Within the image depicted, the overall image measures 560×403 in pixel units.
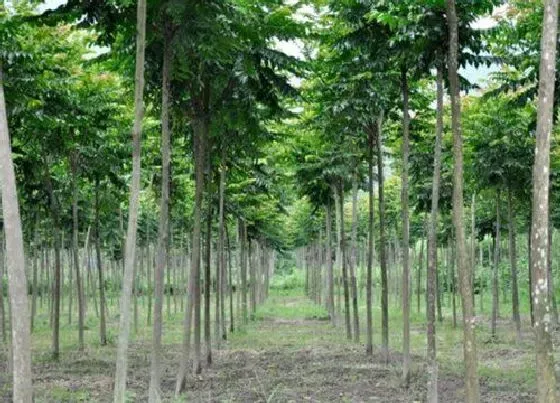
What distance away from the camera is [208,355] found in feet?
52.8

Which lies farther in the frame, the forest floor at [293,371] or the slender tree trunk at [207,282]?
the slender tree trunk at [207,282]

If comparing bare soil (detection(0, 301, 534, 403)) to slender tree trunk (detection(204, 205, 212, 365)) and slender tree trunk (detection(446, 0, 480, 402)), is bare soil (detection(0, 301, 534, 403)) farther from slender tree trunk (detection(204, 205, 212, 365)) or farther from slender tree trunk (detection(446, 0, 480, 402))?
slender tree trunk (detection(446, 0, 480, 402))

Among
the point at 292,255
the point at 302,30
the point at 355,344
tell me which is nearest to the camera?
the point at 302,30

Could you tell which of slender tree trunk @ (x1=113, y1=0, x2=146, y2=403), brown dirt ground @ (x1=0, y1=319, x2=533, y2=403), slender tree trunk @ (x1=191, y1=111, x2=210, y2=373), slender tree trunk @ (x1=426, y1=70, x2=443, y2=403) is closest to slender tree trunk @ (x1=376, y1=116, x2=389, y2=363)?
brown dirt ground @ (x1=0, y1=319, x2=533, y2=403)

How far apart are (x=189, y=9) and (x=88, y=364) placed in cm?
1056

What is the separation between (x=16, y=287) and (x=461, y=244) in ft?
18.1

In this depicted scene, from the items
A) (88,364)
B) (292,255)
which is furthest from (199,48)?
(292,255)

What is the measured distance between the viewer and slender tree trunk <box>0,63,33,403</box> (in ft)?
22.0

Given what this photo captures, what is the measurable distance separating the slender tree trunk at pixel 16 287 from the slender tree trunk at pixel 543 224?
5320 mm

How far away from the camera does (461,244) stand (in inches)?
349

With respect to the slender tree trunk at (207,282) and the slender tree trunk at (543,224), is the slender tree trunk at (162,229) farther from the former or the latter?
the slender tree trunk at (543,224)

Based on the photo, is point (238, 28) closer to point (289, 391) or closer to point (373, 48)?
point (373, 48)

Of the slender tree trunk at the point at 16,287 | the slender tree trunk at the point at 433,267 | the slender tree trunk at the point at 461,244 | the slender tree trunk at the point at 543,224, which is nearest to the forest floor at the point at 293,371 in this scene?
the slender tree trunk at the point at 433,267

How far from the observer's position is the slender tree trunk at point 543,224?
7090 millimetres
